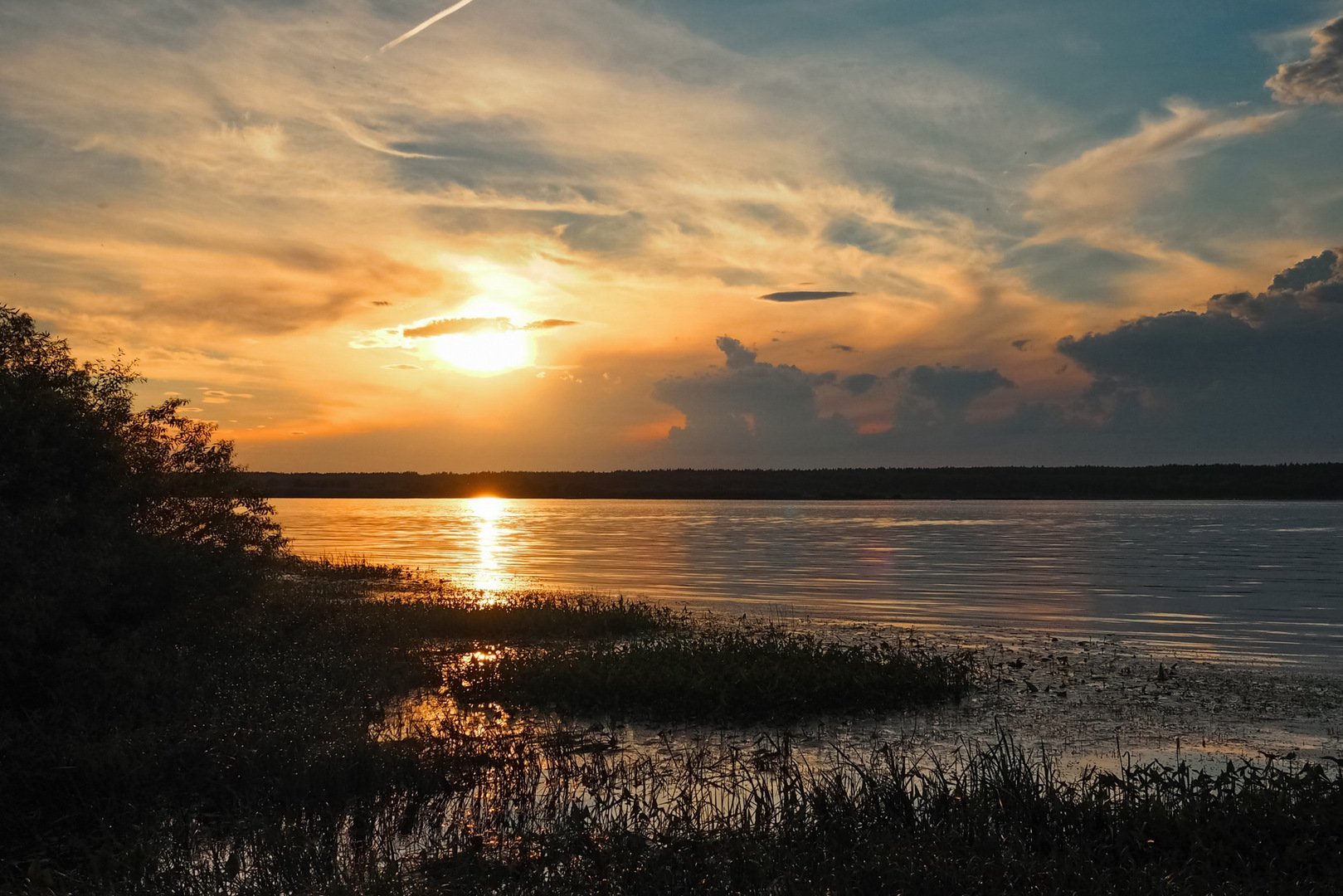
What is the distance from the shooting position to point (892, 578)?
47.8 meters

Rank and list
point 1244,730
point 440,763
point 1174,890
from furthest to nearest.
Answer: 1. point 1244,730
2. point 440,763
3. point 1174,890

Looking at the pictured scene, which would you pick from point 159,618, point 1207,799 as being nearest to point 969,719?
point 1207,799

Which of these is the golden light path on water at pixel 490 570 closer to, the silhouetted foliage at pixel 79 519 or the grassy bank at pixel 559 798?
the silhouetted foliage at pixel 79 519

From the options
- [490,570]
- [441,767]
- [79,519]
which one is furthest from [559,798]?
[490,570]

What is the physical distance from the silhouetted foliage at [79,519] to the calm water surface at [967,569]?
63.4 ft

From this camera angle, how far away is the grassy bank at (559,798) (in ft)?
30.8

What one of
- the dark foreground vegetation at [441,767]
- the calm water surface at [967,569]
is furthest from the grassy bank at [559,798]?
the calm water surface at [967,569]

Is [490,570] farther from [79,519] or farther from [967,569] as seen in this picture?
[79,519]

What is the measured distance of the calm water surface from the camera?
32.3 m

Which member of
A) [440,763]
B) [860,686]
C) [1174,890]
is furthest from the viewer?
[860,686]

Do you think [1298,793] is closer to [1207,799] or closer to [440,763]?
[1207,799]

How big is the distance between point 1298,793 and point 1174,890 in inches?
131

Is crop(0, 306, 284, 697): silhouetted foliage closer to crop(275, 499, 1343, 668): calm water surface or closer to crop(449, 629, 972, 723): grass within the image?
crop(449, 629, 972, 723): grass

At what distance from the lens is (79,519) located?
696 inches
